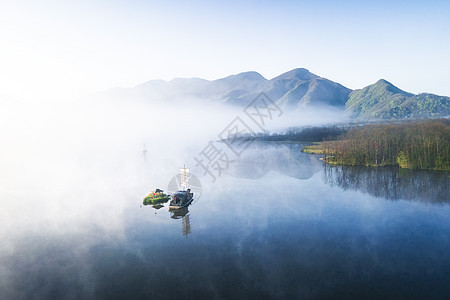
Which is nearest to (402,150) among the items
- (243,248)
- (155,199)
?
(243,248)

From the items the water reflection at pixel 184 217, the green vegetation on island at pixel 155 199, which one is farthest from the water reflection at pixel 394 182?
the green vegetation on island at pixel 155 199

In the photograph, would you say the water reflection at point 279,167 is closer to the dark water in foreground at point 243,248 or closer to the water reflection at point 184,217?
the dark water in foreground at point 243,248

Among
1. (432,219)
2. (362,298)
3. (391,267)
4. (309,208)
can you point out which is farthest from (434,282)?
(309,208)

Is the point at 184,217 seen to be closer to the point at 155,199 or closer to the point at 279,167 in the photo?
the point at 155,199

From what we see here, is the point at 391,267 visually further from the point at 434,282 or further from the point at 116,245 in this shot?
the point at 116,245

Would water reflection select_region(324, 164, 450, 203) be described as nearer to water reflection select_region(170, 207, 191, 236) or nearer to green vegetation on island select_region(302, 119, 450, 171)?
green vegetation on island select_region(302, 119, 450, 171)
